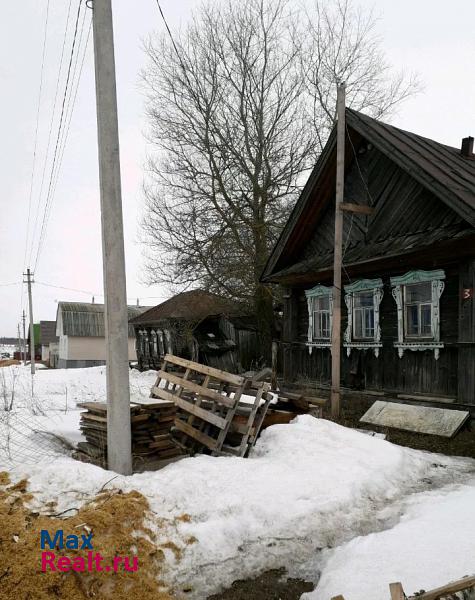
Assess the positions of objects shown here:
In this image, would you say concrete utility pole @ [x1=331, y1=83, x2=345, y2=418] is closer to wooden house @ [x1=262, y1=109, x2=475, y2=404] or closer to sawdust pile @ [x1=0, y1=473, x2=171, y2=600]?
wooden house @ [x1=262, y1=109, x2=475, y2=404]

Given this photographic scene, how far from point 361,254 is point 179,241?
30.2 ft

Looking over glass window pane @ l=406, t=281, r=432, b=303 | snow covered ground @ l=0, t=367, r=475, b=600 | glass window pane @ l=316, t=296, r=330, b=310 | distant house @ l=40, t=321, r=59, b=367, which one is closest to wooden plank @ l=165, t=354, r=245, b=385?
snow covered ground @ l=0, t=367, r=475, b=600

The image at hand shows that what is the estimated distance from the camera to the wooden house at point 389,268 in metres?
8.88

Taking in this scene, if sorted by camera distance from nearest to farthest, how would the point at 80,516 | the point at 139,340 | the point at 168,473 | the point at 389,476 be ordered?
the point at 80,516
the point at 168,473
the point at 389,476
the point at 139,340

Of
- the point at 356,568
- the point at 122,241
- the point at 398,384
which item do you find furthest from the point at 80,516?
the point at 398,384

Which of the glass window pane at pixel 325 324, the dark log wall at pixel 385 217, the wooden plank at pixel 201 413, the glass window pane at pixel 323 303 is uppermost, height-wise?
the dark log wall at pixel 385 217

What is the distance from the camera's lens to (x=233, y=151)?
746 inches

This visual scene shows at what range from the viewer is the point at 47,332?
5816 cm

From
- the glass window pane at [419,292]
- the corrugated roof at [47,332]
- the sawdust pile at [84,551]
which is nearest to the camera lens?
the sawdust pile at [84,551]

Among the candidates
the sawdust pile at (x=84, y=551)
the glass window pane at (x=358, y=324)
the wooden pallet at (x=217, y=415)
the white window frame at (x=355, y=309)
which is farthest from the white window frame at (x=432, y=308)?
the sawdust pile at (x=84, y=551)

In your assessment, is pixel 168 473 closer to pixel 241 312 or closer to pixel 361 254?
pixel 361 254

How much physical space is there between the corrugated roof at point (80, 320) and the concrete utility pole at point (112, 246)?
35.9 meters

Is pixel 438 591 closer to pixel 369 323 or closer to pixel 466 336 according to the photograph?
pixel 466 336

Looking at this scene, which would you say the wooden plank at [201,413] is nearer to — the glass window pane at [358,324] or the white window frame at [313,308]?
the glass window pane at [358,324]
